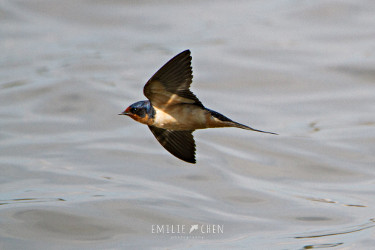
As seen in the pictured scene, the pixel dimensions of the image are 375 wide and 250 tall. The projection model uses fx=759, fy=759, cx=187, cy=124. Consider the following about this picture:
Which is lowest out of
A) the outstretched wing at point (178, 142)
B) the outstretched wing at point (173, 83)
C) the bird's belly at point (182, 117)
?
the outstretched wing at point (178, 142)

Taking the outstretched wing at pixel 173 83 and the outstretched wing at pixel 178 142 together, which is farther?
the outstretched wing at pixel 178 142

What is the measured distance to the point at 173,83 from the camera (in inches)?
137

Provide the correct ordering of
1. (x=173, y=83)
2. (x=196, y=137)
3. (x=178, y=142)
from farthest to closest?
1. (x=196, y=137)
2. (x=178, y=142)
3. (x=173, y=83)

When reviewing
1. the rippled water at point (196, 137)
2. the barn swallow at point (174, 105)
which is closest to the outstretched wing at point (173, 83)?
the barn swallow at point (174, 105)

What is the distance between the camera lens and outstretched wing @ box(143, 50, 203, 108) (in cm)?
342

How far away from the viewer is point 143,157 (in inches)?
362

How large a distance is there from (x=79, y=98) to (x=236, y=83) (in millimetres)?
2338

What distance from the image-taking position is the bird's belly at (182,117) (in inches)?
138

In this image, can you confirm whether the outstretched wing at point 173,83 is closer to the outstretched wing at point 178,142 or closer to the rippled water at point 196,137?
the outstretched wing at point 178,142

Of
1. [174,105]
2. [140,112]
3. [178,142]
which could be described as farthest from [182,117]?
[178,142]

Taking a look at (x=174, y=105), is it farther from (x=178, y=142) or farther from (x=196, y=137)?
(x=196, y=137)

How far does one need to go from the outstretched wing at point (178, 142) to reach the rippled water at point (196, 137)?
2.65 metres

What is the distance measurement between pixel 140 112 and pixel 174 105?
0.53ft

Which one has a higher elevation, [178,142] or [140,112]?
[140,112]
